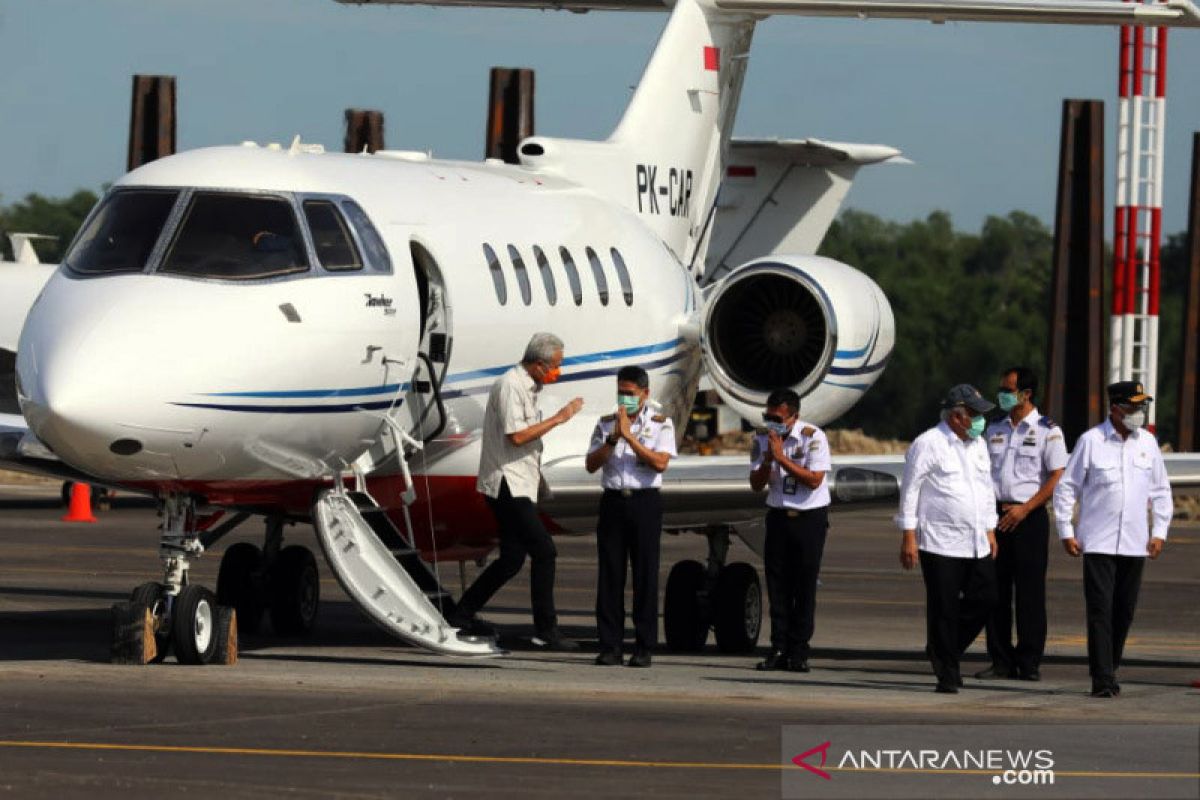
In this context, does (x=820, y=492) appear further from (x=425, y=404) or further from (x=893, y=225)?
(x=893, y=225)

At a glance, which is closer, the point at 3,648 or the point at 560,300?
the point at 3,648

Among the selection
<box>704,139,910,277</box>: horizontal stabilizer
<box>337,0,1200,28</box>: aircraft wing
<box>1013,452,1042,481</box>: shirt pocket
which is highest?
<box>337,0,1200,28</box>: aircraft wing

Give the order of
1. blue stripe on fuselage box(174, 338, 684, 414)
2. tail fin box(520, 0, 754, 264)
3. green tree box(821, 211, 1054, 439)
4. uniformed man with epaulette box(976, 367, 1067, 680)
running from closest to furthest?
blue stripe on fuselage box(174, 338, 684, 414), uniformed man with epaulette box(976, 367, 1067, 680), tail fin box(520, 0, 754, 264), green tree box(821, 211, 1054, 439)

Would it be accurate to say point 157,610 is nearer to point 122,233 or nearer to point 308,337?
point 308,337

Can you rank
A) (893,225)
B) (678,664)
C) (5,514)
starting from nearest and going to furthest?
(678,664) < (5,514) < (893,225)

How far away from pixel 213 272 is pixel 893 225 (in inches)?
3853

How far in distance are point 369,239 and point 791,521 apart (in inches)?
122

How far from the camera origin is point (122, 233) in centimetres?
1513

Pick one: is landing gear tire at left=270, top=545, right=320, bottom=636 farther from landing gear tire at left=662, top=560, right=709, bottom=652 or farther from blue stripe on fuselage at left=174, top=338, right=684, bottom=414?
landing gear tire at left=662, top=560, right=709, bottom=652

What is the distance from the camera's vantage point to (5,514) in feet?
120

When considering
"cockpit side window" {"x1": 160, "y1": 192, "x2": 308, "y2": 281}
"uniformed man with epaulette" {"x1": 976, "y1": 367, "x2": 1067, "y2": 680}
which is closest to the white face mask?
"uniformed man with epaulette" {"x1": 976, "y1": 367, "x2": 1067, "y2": 680}

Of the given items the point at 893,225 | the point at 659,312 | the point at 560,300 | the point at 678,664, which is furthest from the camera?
the point at 893,225

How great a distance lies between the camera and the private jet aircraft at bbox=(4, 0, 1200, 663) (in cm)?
1449

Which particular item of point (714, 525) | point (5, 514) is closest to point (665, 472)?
point (714, 525)
